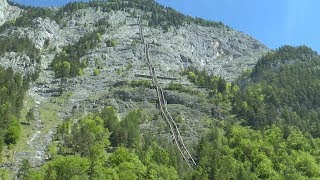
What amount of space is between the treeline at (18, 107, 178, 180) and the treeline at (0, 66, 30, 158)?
417 inches

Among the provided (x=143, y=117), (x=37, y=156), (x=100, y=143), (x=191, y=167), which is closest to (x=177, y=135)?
(x=143, y=117)

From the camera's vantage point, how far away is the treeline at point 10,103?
11594 centimetres

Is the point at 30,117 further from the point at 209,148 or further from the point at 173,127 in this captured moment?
the point at 209,148

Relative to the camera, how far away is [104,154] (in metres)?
112

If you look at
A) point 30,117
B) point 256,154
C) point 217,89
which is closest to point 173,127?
point 256,154

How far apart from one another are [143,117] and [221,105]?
34.6m

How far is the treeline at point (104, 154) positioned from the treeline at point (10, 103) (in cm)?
1059

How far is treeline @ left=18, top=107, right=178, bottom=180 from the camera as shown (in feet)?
309

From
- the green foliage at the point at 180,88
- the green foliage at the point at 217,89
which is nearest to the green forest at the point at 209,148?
the green foliage at the point at 217,89

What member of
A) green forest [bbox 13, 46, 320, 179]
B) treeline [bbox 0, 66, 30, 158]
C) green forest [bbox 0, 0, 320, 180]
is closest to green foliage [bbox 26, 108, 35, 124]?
green forest [bbox 0, 0, 320, 180]

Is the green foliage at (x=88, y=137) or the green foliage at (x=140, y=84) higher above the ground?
the green foliage at (x=140, y=84)

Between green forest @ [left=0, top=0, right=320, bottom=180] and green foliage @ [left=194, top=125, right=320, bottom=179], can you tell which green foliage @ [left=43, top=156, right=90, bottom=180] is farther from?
green foliage @ [left=194, top=125, right=320, bottom=179]

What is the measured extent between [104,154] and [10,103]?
3597 cm

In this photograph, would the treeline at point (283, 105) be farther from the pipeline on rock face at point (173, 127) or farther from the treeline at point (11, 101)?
the treeline at point (11, 101)
